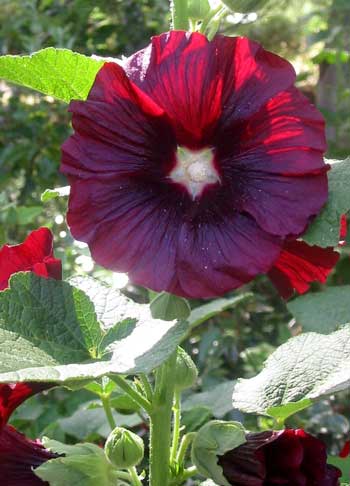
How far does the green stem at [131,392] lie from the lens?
0.63m

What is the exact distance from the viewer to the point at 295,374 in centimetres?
67

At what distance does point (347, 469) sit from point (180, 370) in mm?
272

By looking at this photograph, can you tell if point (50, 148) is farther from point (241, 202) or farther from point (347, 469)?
point (241, 202)

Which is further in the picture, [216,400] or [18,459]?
[216,400]

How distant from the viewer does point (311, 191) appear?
572 mm

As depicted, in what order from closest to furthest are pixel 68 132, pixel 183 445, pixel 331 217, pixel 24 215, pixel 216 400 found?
pixel 331 217, pixel 183 445, pixel 216 400, pixel 24 215, pixel 68 132

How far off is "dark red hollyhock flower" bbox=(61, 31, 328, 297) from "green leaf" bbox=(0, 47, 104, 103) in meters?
0.03

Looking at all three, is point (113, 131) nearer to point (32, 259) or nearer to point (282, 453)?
point (32, 259)

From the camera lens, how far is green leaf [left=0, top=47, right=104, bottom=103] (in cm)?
60

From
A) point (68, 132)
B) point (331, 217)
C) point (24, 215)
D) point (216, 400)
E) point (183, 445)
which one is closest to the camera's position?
point (331, 217)

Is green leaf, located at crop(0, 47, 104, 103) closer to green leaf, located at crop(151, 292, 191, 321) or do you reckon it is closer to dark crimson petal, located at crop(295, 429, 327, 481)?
green leaf, located at crop(151, 292, 191, 321)

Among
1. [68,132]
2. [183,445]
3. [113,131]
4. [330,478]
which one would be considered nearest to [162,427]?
[183,445]

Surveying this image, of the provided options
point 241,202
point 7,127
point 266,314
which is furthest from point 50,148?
point 241,202

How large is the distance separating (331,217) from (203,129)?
118 millimetres
